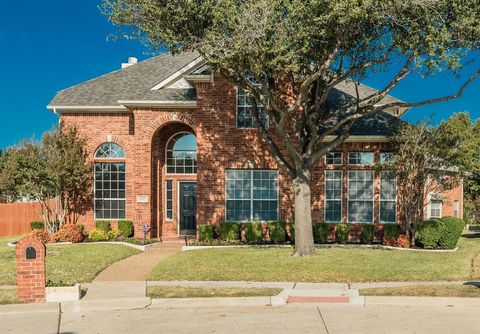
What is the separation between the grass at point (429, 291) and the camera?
9891 mm

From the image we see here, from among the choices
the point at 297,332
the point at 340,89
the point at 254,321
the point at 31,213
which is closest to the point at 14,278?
the point at 254,321

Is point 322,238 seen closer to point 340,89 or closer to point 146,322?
point 340,89

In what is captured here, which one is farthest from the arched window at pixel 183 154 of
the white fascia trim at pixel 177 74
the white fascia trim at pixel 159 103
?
the white fascia trim at pixel 177 74

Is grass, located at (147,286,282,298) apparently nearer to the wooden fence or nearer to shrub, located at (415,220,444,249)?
shrub, located at (415,220,444,249)

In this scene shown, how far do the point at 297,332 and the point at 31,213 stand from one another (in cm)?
2463

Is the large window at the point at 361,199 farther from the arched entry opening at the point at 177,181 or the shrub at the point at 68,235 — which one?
the shrub at the point at 68,235

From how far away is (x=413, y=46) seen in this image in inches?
513

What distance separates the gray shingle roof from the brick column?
11.4m

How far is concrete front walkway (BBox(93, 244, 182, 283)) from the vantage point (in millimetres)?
12380

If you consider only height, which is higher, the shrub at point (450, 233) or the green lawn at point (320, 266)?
the shrub at point (450, 233)

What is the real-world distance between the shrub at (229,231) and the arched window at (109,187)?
4826 mm

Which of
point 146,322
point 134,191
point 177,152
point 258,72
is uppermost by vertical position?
point 258,72

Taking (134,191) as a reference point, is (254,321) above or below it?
below

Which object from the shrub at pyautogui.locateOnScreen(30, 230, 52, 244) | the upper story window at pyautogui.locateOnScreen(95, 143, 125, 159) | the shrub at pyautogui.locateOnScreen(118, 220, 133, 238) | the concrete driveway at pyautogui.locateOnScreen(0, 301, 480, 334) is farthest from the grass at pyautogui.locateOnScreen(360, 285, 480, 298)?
the upper story window at pyautogui.locateOnScreen(95, 143, 125, 159)
